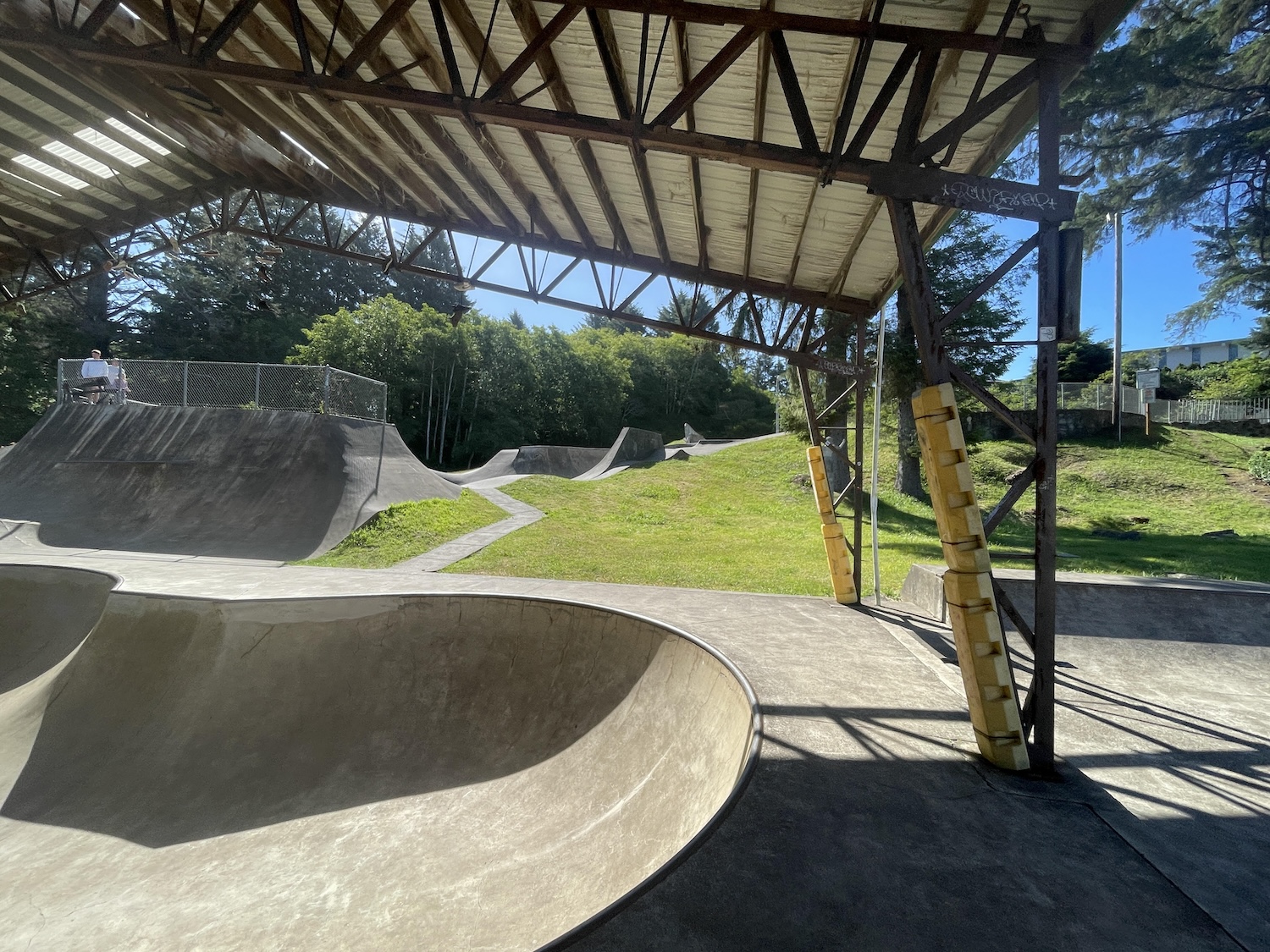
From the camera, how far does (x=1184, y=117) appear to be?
16.3 m

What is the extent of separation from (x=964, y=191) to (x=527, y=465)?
Answer: 23.2m

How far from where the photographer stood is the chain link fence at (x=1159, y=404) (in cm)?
2525

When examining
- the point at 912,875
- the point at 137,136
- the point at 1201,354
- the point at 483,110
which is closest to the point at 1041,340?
the point at 912,875

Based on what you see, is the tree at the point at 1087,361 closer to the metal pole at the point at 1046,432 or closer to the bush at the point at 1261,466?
the bush at the point at 1261,466

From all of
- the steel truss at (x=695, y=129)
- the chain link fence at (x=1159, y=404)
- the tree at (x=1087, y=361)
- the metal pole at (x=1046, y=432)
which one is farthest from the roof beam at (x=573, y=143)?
the tree at (x=1087, y=361)

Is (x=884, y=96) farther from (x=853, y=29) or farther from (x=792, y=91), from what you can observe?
(x=792, y=91)

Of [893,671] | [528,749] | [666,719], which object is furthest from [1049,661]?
[528,749]

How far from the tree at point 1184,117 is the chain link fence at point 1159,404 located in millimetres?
8360

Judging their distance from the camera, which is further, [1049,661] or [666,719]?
[666,719]

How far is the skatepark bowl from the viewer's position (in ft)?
12.8

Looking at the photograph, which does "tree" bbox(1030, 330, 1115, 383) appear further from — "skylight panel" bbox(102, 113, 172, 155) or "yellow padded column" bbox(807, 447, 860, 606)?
"skylight panel" bbox(102, 113, 172, 155)

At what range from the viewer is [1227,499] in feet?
57.7

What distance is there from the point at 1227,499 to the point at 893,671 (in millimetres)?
18981

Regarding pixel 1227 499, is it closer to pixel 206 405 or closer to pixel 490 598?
pixel 490 598
